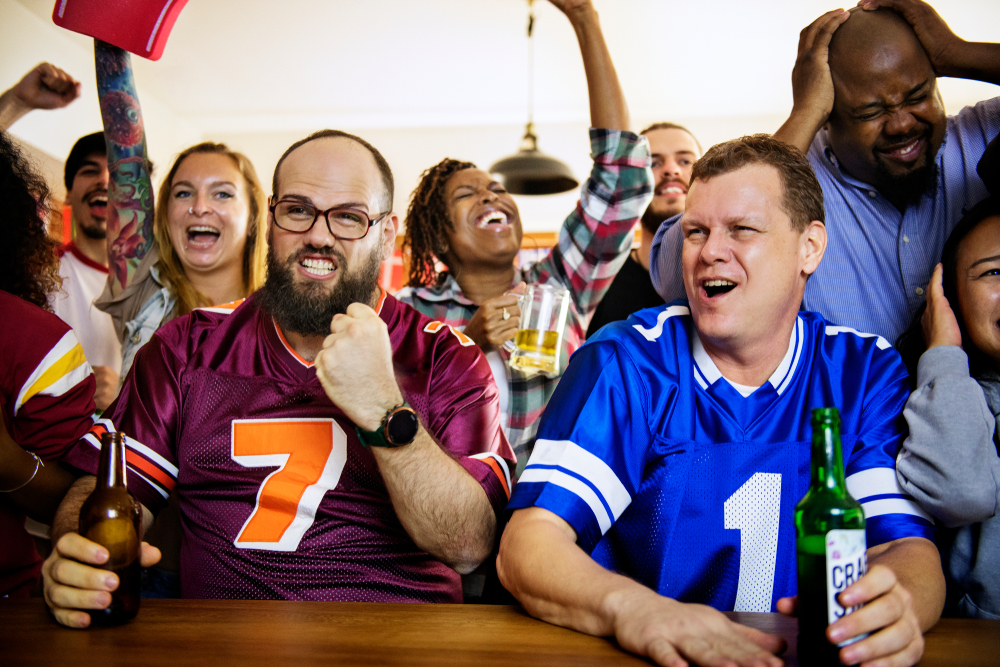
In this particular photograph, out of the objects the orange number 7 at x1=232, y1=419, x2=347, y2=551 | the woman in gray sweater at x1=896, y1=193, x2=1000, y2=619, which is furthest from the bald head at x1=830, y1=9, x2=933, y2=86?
the orange number 7 at x1=232, y1=419, x2=347, y2=551

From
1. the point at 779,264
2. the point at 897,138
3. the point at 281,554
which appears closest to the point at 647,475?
the point at 779,264

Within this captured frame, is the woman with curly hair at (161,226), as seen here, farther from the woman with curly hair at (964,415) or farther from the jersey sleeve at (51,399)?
the woman with curly hair at (964,415)

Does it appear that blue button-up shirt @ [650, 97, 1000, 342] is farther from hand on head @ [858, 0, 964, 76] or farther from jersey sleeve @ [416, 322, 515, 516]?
jersey sleeve @ [416, 322, 515, 516]

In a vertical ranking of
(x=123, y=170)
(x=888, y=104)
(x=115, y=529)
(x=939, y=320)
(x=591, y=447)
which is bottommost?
(x=115, y=529)

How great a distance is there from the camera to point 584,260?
2.49m

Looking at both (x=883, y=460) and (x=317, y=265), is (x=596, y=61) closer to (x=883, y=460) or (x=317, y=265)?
(x=317, y=265)

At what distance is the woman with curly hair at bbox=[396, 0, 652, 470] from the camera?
230cm

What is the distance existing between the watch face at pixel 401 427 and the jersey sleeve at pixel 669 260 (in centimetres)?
78

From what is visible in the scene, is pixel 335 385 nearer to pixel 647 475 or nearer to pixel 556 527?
pixel 556 527

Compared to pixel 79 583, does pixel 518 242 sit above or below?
above

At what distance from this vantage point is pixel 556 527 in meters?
1.23

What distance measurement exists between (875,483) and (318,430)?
1.09m

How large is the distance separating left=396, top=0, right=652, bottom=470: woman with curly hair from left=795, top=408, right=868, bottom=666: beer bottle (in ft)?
4.06

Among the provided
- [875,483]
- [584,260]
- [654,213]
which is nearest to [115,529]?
[875,483]
